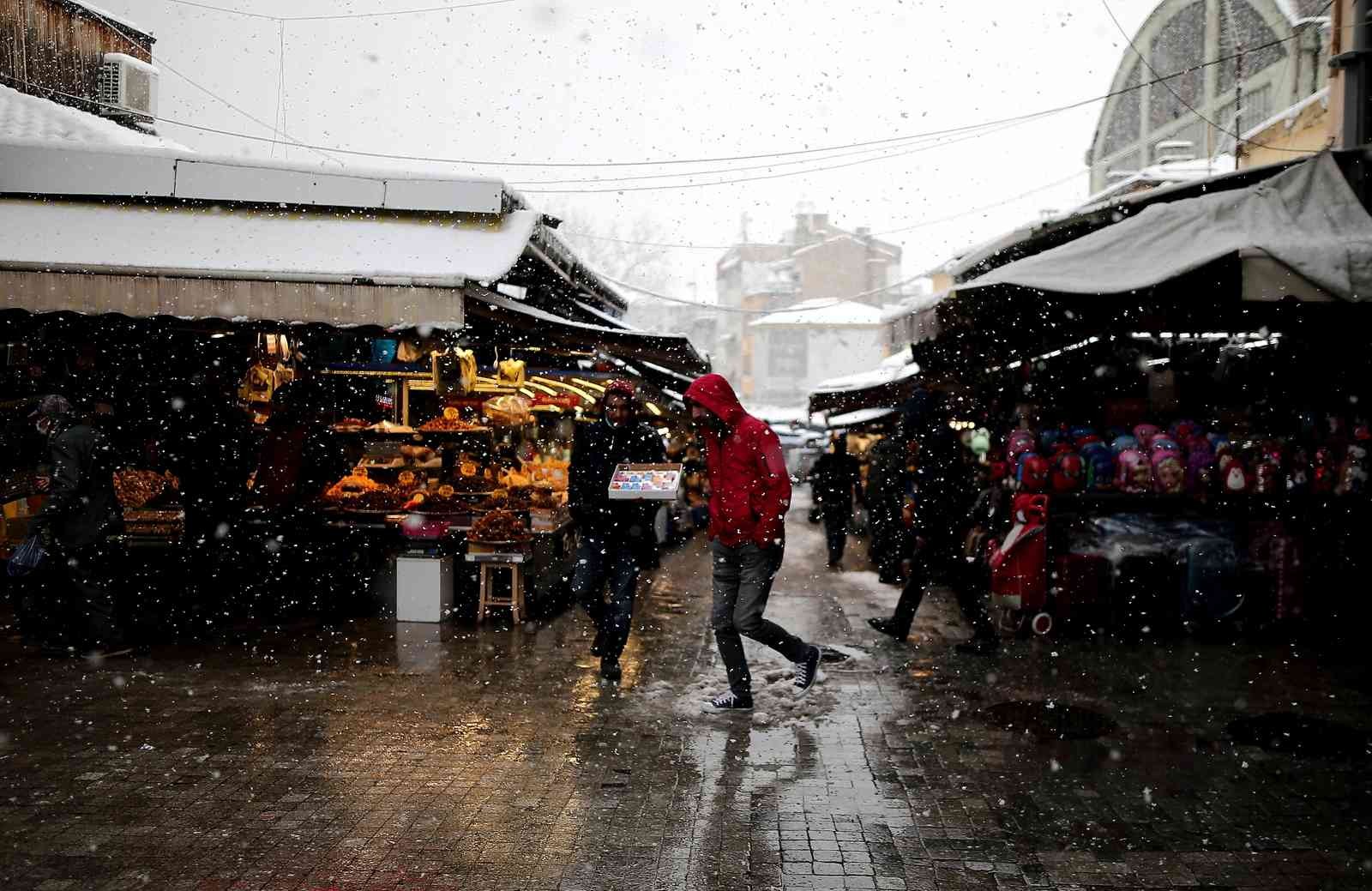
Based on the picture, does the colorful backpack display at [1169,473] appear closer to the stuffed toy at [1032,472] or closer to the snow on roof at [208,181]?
the stuffed toy at [1032,472]

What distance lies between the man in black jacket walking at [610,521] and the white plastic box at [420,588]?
2415 millimetres

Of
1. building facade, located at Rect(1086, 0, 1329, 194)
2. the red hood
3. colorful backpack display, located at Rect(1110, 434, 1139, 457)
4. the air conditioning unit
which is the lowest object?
colorful backpack display, located at Rect(1110, 434, 1139, 457)

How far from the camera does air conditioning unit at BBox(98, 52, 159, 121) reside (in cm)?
1753

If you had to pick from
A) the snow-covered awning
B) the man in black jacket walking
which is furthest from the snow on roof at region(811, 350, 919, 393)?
the man in black jacket walking

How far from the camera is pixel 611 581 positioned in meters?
7.84

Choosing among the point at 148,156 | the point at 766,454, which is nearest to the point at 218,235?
the point at 148,156

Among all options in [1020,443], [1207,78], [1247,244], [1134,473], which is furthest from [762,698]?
[1207,78]

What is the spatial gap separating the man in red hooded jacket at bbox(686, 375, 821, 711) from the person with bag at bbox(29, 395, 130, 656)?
4793 mm

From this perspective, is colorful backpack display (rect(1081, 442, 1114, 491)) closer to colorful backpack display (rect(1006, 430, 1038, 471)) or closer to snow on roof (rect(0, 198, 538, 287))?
colorful backpack display (rect(1006, 430, 1038, 471))

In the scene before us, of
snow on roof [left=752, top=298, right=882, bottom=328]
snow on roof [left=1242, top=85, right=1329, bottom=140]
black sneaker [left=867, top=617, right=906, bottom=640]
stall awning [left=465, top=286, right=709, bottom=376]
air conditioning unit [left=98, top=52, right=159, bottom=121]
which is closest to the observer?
stall awning [left=465, top=286, right=709, bottom=376]

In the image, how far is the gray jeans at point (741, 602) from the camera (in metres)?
6.67

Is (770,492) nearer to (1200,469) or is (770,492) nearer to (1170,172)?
(1200,469)

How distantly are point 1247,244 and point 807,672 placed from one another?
13.4ft

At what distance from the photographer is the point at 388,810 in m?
4.95
